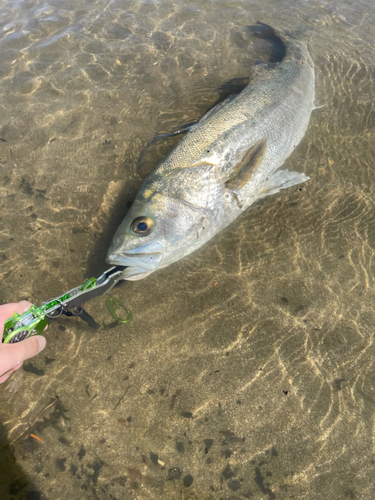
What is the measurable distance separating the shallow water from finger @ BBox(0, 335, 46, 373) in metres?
0.78

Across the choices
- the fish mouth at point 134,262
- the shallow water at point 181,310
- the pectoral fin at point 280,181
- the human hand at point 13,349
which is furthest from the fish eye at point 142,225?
the pectoral fin at point 280,181

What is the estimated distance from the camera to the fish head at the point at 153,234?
2.84 meters

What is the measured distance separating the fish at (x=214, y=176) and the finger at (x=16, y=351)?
0.92 m

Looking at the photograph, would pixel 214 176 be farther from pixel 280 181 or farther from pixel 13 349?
pixel 13 349

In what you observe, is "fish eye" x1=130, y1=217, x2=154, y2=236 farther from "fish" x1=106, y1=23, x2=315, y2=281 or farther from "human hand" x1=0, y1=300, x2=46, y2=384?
"human hand" x1=0, y1=300, x2=46, y2=384

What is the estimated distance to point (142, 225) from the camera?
9.81 feet

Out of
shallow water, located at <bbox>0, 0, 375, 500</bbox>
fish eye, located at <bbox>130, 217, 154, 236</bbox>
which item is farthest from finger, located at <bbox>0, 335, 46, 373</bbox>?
fish eye, located at <bbox>130, 217, 154, 236</bbox>

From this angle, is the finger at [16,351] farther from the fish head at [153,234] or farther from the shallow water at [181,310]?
the fish head at [153,234]

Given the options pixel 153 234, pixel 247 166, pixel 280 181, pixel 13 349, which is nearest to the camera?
pixel 13 349

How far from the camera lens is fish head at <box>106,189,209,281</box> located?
2.84m

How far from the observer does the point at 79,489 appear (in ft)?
7.89

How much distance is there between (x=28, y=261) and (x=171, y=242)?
175 centimetres

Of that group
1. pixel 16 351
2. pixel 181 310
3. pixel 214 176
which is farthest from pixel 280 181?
pixel 16 351

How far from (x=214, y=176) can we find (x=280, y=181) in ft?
3.21
